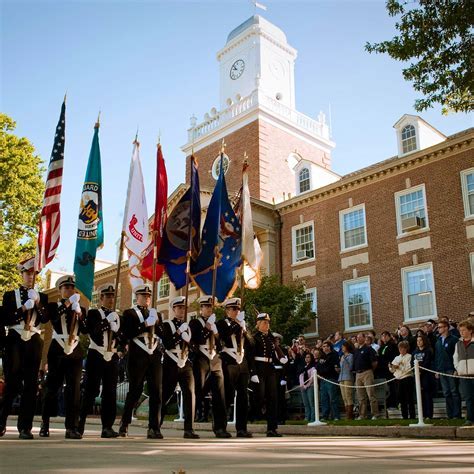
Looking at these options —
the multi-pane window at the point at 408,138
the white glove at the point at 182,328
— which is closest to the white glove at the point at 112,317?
the white glove at the point at 182,328

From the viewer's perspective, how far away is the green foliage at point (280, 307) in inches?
911

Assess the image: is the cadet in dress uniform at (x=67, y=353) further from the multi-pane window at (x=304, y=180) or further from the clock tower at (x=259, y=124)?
the clock tower at (x=259, y=124)

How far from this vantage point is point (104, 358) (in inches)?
351

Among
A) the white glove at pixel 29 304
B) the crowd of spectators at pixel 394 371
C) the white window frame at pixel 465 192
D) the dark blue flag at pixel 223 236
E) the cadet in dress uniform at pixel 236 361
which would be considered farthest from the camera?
the white window frame at pixel 465 192

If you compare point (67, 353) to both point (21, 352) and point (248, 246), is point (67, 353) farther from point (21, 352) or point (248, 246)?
point (248, 246)

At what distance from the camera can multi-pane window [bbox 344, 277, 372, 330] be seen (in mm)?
23953

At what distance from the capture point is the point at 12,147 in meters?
26.1

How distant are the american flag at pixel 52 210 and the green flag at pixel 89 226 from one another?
24.8 inches

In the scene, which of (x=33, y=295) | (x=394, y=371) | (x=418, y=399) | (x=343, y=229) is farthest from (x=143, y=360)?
(x=343, y=229)

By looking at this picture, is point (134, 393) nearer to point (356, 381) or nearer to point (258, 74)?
point (356, 381)

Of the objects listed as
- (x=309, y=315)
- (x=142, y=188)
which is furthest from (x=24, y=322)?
(x=309, y=315)

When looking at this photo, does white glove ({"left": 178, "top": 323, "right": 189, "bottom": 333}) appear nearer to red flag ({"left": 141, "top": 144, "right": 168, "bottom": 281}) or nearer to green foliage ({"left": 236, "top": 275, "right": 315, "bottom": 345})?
red flag ({"left": 141, "top": 144, "right": 168, "bottom": 281})

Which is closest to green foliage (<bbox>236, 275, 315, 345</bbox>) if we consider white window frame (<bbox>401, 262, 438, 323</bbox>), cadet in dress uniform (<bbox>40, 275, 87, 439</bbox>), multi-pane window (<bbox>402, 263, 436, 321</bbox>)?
white window frame (<bbox>401, 262, 438, 323</bbox>)

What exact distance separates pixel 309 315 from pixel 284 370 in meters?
A: 9.05
